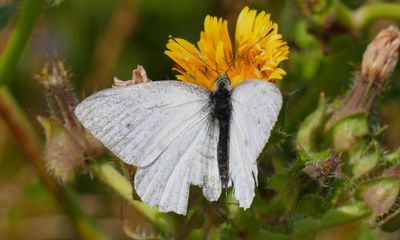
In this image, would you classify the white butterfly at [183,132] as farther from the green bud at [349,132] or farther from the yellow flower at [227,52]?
the green bud at [349,132]

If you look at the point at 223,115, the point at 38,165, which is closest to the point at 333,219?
the point at 223,115

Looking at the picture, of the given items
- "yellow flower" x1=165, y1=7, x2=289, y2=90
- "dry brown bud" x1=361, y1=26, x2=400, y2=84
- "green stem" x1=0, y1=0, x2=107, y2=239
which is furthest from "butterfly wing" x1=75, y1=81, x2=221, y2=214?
"green stem" x1=0, y1=0, x2=107, y2=239

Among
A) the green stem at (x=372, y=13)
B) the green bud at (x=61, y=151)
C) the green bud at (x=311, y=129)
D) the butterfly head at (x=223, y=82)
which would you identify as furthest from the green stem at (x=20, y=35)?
the green stem at (x=372, y=13)

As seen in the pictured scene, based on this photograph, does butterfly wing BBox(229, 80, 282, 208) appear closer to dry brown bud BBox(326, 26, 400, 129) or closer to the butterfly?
the butterfly

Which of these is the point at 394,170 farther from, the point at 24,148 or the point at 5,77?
the point at 24,148

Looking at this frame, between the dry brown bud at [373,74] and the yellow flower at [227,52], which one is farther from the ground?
the yellow flower at [227,52]

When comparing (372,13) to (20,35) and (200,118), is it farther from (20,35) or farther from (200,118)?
(20,35)
